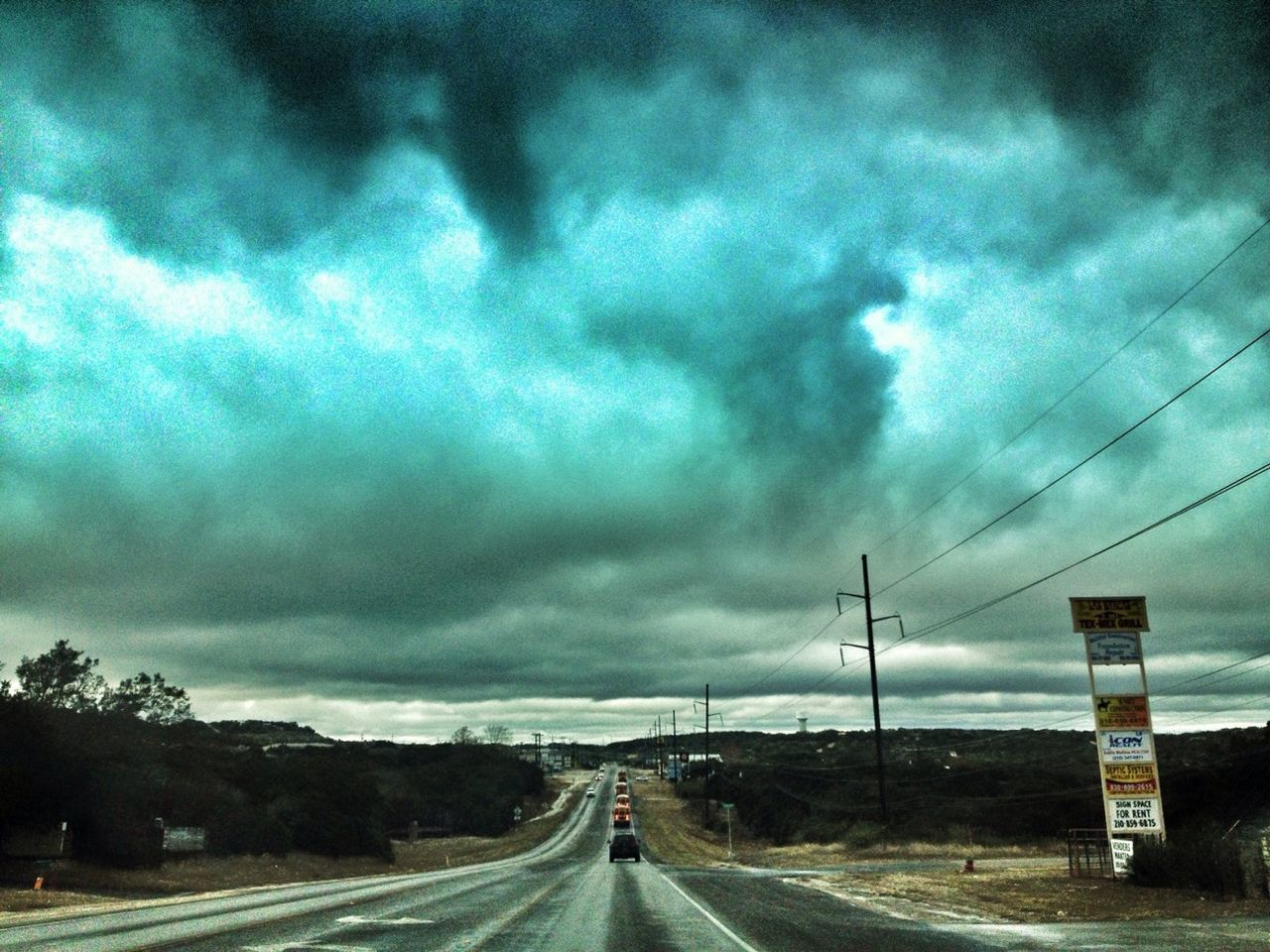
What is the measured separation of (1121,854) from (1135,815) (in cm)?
137

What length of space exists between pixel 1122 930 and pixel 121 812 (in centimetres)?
4821

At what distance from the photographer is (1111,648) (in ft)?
111

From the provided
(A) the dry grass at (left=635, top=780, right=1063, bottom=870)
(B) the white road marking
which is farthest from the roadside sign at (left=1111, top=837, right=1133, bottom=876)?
(A) the dry grass at (left=635, top=780, right=1063, bottom=870)

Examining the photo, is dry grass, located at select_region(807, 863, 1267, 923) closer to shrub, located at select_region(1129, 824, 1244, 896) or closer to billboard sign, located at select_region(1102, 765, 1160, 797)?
shrub, located at select_region(1129, 824, 1244, 896)

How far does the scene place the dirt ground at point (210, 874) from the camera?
110 feet

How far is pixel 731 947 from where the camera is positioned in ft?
56.2

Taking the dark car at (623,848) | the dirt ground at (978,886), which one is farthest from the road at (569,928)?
the dark car at (623,848)

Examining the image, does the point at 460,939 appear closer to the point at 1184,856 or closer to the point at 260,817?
the point at 1184,856

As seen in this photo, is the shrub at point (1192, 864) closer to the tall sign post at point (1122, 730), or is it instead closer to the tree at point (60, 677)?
the tall sign post at point (1122, 730)

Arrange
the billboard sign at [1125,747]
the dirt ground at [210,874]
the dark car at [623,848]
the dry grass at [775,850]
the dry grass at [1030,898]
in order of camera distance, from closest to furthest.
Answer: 1. the dry grass at [1030,898]
2. the billboard sign at [1125,747]
3. the dirt ground at [210,874]
4. the dry grass at [775,850]
5. the dark car at [623,848]

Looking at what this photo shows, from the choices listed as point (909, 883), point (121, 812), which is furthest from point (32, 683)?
point (909, 883)

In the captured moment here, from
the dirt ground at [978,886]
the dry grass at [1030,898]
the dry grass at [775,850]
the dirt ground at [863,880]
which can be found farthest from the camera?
the dry grass at [775,850]

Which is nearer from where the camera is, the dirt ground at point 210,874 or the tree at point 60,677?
the dirt ground at point 210,874

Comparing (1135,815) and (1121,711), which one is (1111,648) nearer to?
(1121,711)
